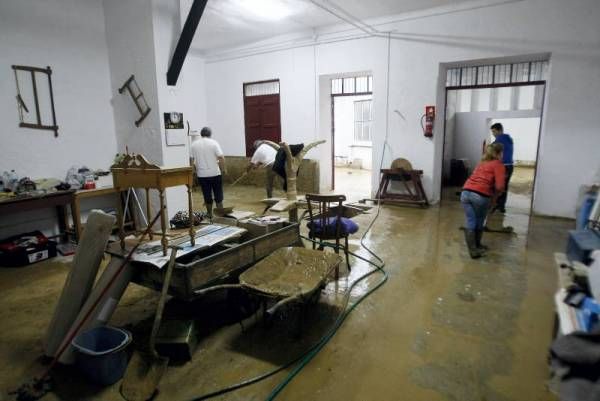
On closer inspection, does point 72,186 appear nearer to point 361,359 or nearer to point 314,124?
point 361,359

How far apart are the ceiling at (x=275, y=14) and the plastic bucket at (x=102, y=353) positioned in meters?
4.32

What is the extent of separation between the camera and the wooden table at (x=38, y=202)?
3.91 meters

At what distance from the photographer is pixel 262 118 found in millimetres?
8688

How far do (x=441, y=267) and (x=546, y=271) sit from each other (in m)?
1.04

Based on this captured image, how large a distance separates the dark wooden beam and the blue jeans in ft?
12.7

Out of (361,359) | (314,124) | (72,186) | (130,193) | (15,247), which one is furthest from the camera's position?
(314,124)

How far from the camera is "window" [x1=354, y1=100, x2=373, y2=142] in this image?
1224 centimetres

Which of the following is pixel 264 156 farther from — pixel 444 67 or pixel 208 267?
pixel 208 267

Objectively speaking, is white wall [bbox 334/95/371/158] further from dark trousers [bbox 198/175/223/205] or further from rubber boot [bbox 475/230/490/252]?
rubber boot [bbox 475/230/490/252]

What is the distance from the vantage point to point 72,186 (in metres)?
4.65

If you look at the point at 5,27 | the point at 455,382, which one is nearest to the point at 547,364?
the point at 455,382

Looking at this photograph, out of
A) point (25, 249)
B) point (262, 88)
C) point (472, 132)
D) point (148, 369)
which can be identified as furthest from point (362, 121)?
point (148, 369)

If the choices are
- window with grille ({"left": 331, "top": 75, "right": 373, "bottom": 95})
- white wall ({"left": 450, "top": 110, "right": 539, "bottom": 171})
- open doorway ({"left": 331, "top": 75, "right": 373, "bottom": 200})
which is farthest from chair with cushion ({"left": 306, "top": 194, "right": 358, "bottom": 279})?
open doorway ({"left": 331, "top": 75, "right": 373, "bottom": 200})

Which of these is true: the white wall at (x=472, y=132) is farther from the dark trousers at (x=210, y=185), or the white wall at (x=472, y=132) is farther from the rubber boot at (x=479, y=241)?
the dark trousers at (x=210, y=185)
